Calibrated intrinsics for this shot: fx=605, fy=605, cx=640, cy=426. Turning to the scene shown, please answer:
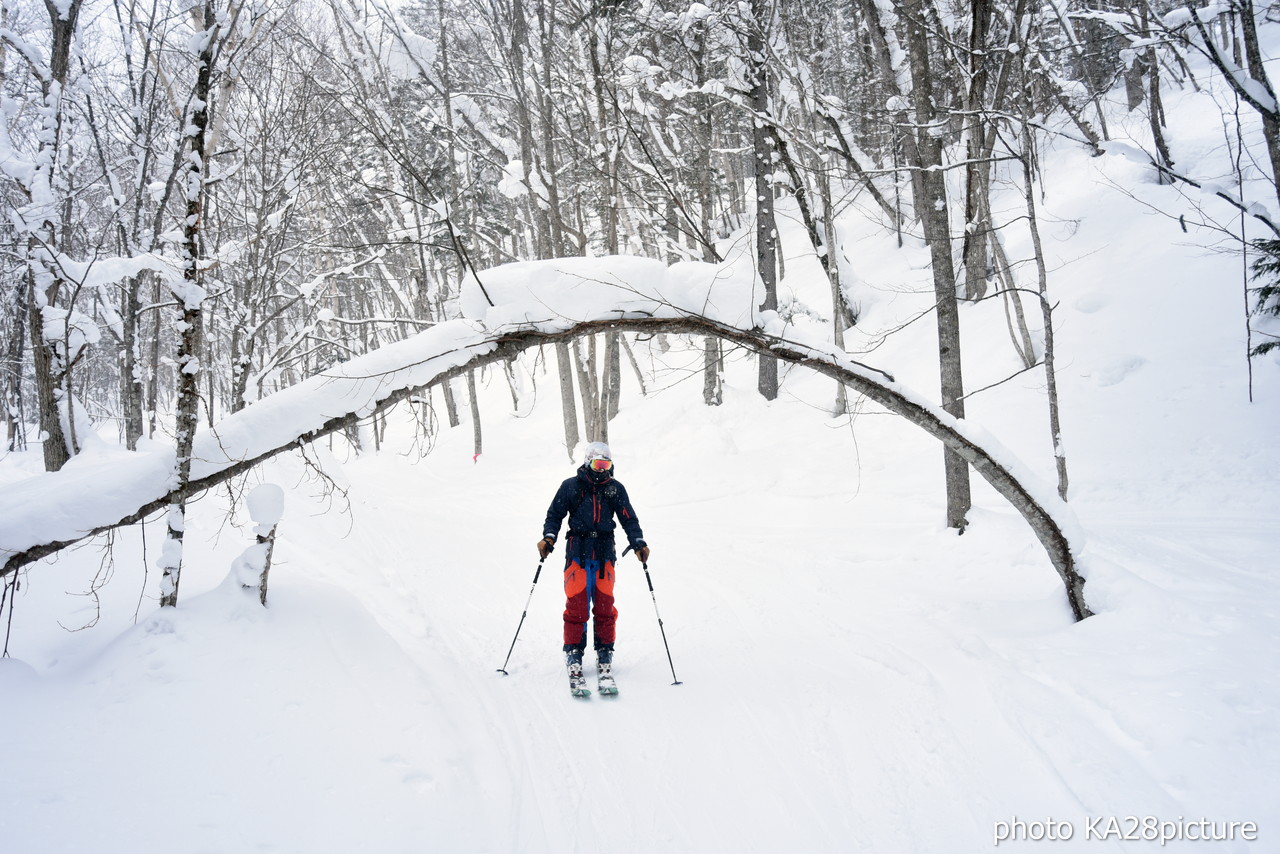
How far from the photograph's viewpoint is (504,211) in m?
22.6

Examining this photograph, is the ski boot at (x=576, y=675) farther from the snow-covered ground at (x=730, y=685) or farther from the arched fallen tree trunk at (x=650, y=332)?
the arched fallen tree trunk at (x=650, y=332)

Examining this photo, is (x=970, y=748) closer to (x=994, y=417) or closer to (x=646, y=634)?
(x=646, y=634)

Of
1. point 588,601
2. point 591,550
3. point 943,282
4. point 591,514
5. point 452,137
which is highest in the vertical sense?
point 452,137

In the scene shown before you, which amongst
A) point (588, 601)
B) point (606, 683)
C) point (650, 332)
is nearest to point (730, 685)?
point (606, 683)

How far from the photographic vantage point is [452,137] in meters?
13.0

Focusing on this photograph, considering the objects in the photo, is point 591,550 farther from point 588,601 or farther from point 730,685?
point 730,685

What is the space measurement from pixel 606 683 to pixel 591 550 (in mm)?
1048

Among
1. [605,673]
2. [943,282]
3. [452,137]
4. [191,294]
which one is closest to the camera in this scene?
[191,294]

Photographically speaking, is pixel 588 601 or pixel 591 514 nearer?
pixel 588 601

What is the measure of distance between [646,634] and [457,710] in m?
2.21

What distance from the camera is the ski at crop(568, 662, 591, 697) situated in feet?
14.8

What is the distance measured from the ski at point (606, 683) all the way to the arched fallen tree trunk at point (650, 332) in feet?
8.34

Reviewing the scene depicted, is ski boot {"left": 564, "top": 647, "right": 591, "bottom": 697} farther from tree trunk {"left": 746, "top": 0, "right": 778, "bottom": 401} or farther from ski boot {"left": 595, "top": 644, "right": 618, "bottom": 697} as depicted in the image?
tree trunk {"left": 746, "top": 0, "right": 778, "bottom": 401}

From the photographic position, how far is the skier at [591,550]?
4.80 meters
